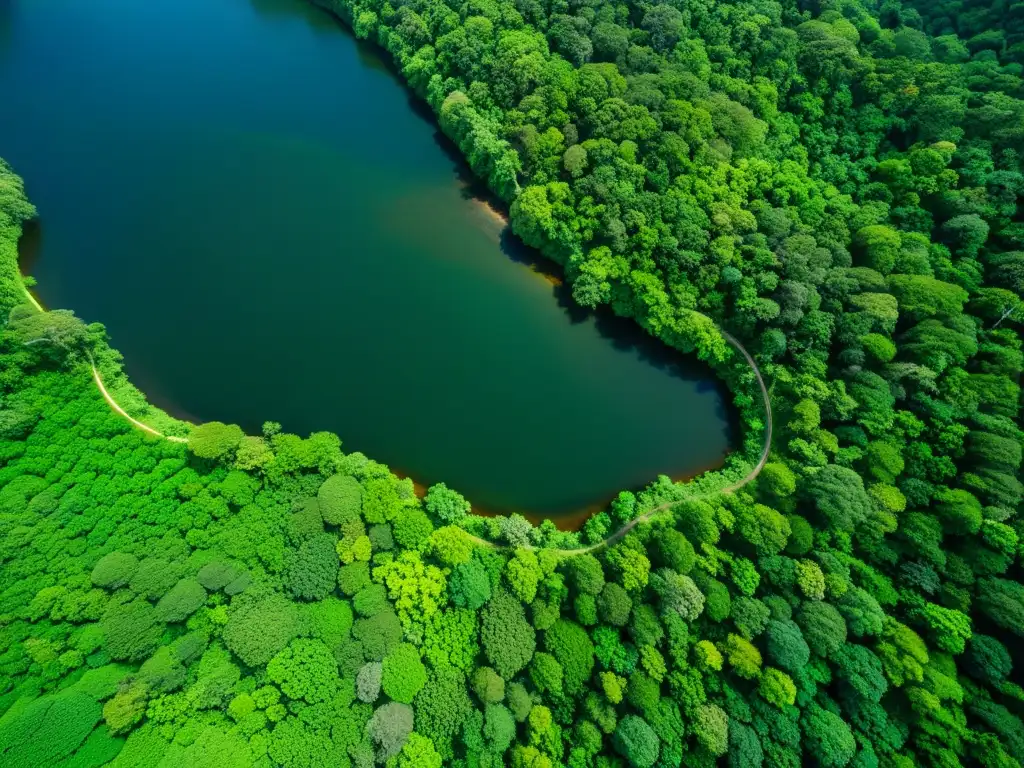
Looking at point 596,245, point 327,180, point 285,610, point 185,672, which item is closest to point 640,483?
point 596,245

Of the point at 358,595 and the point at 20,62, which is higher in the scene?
the point at 20,62

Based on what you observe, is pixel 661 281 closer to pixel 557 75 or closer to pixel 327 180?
pixel 557 75

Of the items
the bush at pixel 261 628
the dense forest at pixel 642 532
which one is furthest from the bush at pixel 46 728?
the bush at pixel 261 628

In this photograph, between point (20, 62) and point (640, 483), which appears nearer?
point (640, 483)

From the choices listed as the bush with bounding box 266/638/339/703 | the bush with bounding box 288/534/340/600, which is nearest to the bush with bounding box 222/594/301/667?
the bush with bounding box 266/638/339/703

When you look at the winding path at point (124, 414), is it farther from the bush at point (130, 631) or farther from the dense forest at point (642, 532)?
the bush at point (130, 631)

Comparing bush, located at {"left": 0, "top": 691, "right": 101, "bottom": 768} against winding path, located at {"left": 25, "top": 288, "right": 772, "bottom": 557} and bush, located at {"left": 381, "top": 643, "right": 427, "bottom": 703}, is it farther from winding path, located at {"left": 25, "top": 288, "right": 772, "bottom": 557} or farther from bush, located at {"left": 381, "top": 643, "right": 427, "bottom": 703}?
winding path, located at {"left": 25, "top": 288, "right": 772, "bottom": 557}

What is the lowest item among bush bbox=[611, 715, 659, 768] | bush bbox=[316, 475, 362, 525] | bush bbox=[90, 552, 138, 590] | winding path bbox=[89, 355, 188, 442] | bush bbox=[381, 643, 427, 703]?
bush bbox=[90, 552, 138, 590]
